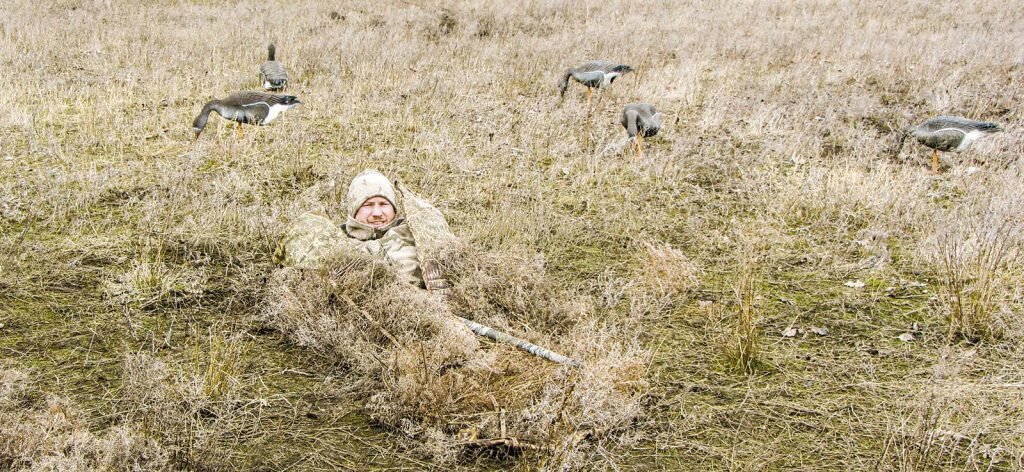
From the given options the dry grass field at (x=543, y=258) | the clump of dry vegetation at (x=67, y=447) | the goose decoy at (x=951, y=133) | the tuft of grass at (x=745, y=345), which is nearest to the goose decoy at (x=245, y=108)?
the dry grass field at (x=543, y=258)

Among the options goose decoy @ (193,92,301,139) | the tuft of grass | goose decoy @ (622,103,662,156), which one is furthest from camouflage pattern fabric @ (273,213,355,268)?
goose decoy @ (622,103,662,156)

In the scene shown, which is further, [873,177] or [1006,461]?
[873,177]

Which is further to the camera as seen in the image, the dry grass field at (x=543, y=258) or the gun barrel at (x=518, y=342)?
the gun barrel at (x=518, y=342)

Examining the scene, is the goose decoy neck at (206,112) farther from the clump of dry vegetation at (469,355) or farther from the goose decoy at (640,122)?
the goose decoy at (640,122)

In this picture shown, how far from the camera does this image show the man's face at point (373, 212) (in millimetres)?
5809

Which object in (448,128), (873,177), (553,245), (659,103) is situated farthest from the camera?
(659,103)

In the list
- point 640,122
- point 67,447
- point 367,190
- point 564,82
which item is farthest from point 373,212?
point 564,82

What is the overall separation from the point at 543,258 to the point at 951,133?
4743 millimetres

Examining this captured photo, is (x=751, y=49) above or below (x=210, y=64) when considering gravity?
above

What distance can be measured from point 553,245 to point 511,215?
468mm

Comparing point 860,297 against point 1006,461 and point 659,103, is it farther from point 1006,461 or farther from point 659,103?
point 659,103

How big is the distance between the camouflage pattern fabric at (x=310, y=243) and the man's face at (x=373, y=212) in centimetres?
19

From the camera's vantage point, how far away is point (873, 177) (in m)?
7.71

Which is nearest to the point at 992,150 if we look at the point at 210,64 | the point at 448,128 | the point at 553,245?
the point at 553,245
